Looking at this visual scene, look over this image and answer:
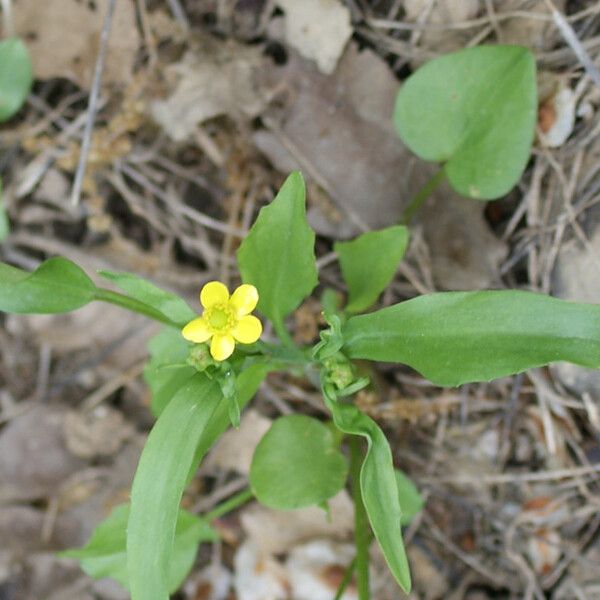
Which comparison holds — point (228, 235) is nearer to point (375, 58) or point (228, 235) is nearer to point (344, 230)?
point (344, 230)

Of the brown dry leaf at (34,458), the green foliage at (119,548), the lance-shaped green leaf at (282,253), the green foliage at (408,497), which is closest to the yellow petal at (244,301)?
the lance-shaped green leaf at (282,253)

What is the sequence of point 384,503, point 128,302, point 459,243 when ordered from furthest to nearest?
point 459,243 < point 128,302 < point 384,503

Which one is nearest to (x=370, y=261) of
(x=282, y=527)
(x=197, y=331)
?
(x=197, y=331)

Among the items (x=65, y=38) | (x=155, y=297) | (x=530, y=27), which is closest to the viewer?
(x=155, y=297)

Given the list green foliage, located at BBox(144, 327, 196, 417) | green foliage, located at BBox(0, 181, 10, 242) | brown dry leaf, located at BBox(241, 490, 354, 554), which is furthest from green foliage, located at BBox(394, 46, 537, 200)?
green foliage, located at BBox(0, 181, 10, 242)

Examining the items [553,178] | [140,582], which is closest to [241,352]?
[140,582]

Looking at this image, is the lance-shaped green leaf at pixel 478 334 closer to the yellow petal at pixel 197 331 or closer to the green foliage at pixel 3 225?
the yellow petal at pixel 197 331

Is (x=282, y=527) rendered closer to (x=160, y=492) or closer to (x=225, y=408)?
(x=225, y=408)
